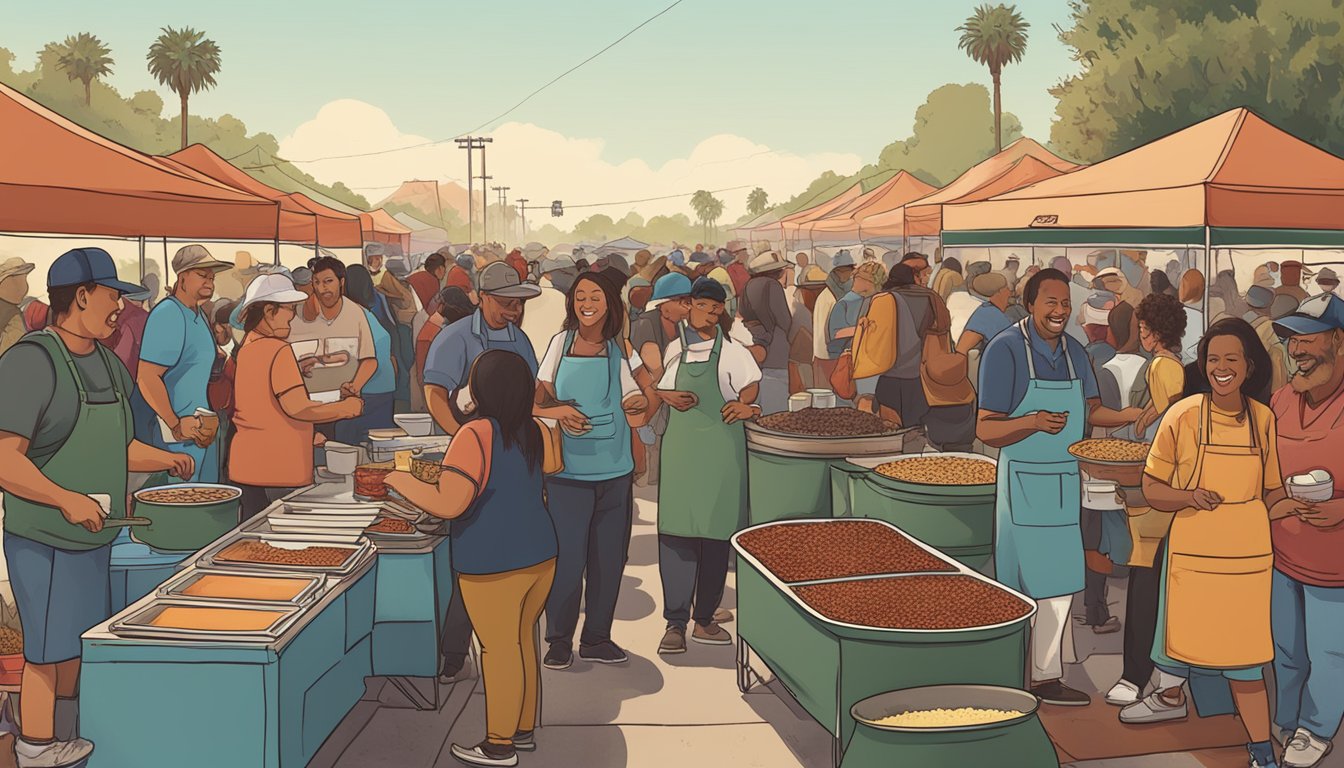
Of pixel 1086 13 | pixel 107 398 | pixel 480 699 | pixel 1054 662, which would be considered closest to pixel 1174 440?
pixel 1054 662

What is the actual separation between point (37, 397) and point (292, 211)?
35.3ft

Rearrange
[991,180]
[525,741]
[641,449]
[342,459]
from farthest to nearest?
[991,180], [641,449], [342,459], [525,741]

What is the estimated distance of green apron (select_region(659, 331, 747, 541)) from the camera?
5.88 metres

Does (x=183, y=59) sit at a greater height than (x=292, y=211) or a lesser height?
greater

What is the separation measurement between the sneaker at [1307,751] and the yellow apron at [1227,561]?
410 mm

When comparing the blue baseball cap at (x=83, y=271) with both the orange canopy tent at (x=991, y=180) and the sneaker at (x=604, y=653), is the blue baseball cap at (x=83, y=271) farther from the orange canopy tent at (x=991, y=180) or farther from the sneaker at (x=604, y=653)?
the orange canopy tent at (x=991, y=180)

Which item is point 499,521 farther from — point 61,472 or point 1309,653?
point 1309,653

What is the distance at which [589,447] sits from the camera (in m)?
5.50

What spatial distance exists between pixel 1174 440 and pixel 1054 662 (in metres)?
1.38

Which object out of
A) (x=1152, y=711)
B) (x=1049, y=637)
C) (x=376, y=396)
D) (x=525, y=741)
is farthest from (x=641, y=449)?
(x=1152, y=711)

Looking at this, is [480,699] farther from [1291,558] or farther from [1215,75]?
[1215,75]

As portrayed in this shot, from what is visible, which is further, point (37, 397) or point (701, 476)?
point (701, 476)

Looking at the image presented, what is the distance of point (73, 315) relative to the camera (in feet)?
13.5

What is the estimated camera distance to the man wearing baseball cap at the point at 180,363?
570cm
